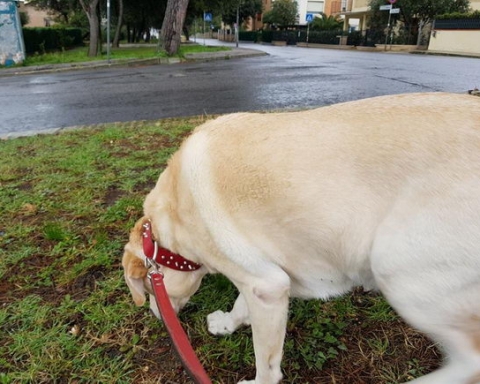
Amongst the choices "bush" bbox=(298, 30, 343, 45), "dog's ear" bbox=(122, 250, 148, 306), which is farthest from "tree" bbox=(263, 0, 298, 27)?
"dog's ear" bbox=(122, 250, 148, 306)

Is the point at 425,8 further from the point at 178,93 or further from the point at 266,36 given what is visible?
the point at 178,93

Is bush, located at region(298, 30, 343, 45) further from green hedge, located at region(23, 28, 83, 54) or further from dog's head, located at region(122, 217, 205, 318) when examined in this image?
dog's head, located at region(122, 217, 205, 318)

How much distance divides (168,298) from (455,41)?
1260 inches

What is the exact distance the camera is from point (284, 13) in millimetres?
59156

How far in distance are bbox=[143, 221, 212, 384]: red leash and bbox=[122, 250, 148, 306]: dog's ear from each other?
0.38 feet

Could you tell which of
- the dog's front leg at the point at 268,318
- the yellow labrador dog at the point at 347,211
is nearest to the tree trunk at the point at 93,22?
the yellow labrador dog at the point at 347,211

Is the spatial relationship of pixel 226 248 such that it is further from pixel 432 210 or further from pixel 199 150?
pixel 432 210

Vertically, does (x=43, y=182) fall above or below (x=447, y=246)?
below

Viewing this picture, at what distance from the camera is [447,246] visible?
131 centimetres

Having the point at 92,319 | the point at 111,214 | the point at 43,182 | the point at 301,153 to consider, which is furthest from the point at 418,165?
the point at 43,182

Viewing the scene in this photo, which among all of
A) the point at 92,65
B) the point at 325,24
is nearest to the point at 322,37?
the point at 325,24

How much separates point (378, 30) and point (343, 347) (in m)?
39.5

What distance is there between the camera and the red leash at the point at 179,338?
4.86 feet

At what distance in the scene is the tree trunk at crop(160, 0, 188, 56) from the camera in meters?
18.9
